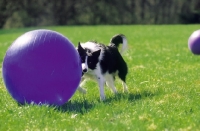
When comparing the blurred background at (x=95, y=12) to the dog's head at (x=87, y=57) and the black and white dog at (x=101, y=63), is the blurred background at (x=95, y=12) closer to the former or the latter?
the black and white dog at (x=101, y=63)

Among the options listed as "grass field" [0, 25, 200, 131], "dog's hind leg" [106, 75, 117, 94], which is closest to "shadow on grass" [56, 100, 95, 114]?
"grass field" [0, 25, 200, 131]

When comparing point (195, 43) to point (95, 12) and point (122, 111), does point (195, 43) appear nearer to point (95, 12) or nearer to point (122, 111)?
point (122, 111)

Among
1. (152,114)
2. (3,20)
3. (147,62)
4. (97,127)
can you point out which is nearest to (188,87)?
(152,114)

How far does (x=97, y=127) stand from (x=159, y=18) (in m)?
40.3

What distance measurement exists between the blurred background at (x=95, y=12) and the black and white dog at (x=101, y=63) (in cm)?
3333

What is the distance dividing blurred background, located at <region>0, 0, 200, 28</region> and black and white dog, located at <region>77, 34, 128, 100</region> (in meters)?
33.3

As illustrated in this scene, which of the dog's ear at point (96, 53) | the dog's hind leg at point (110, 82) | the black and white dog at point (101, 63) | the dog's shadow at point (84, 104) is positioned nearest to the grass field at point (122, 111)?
the dog's shadow at point (84, 104)

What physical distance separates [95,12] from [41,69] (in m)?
37.5

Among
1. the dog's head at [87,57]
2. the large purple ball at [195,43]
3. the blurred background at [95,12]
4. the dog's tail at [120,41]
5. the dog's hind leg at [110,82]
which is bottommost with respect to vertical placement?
the blurred background at [95,12]

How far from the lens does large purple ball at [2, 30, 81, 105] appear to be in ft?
20.2

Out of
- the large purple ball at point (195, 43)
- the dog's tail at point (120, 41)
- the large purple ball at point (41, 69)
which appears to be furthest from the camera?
the large purple ball at point (195, 43)

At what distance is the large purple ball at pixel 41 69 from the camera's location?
20.2 ft

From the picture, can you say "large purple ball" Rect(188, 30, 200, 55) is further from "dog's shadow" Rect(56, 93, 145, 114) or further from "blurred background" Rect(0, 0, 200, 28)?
"blurred background" Rect(0, 0, 200, 28)

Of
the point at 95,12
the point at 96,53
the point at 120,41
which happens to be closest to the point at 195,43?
the point at 120,41
